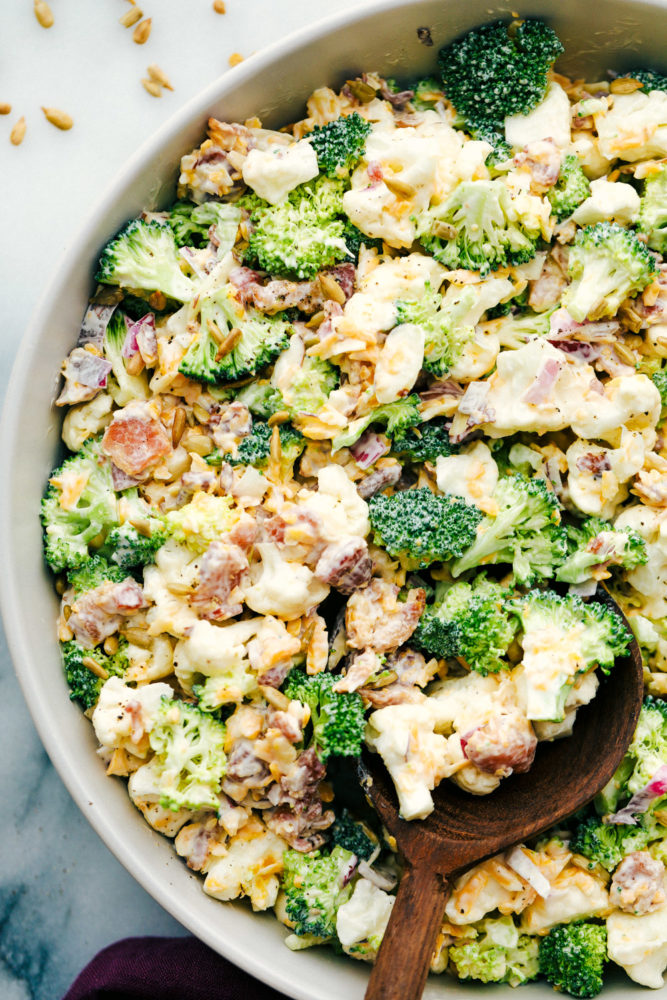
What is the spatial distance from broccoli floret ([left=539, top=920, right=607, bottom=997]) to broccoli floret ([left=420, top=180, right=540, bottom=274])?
1.85 m

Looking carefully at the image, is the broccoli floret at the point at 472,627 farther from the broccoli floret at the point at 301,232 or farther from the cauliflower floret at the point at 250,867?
the broccoli floret at the point at 301,232

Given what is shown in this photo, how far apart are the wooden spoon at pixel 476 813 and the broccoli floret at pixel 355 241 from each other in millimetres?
1176

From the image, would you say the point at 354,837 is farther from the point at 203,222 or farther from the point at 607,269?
the point at 203,222

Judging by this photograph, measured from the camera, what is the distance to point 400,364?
2285mm

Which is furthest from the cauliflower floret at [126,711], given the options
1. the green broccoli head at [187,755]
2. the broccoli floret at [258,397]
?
the broccoli floret at [258,397]

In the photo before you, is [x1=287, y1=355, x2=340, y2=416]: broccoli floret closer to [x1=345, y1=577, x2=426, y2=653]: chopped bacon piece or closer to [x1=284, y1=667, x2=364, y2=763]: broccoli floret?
[x1=345, y1=577, x2=426, y2=653]: chopped bacon piece

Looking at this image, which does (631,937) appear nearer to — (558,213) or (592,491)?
(592,491)

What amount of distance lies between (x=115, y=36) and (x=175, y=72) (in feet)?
0.74

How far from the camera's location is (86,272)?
7.89ft

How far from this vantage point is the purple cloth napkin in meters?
2.79

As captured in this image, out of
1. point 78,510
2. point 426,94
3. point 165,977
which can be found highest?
point 426,94

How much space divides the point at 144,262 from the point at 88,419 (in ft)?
1.53

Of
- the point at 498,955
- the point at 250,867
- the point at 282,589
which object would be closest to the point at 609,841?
the point at 498,955

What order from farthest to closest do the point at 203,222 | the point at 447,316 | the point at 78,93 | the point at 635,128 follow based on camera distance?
the point at 78,93 → the point at 203,222 → the point at 635,128 → the point at 447,316
